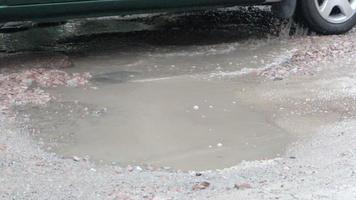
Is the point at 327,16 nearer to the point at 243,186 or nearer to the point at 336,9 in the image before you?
the point at 336,9

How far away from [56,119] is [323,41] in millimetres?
2740

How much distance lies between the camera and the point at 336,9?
6.18 m

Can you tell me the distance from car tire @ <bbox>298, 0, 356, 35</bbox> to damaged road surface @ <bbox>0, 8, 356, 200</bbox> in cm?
11

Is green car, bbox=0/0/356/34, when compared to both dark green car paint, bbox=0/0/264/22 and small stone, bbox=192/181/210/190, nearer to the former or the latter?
dark green car paint, bbox=0/0/264/22

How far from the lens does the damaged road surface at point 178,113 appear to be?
3525 mm

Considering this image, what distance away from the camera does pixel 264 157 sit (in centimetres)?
386

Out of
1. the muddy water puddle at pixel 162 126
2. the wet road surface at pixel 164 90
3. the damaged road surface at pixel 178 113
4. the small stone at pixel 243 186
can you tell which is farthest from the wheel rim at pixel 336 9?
the small stone at pixel 243 186

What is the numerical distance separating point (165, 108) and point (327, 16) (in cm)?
224

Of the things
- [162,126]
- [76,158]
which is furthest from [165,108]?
[76,158]

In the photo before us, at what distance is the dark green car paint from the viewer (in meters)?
5.16

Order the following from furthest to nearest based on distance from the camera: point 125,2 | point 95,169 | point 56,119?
point 125,2 < point 56,119 < point 95,169

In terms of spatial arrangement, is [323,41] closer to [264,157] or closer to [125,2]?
[125,2]

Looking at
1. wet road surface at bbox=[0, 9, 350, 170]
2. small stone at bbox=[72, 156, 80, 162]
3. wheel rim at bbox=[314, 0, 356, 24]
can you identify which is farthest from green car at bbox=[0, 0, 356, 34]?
small stone at bbox=[72, 156, 80, 162]

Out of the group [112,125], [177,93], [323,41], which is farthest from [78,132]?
[323,41]
